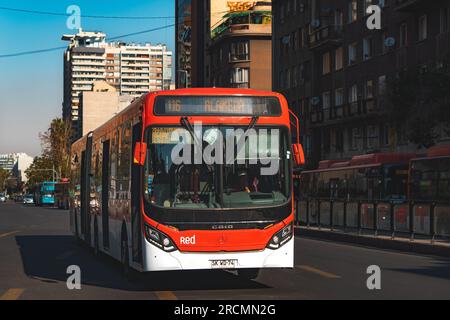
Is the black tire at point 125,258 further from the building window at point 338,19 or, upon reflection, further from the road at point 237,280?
the building window at point 338,19

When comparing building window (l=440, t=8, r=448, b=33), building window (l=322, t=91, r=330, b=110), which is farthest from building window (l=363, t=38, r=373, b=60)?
building window (l=440, t=8, r=448, b=33)

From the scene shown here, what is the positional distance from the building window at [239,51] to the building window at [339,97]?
85.7 ft

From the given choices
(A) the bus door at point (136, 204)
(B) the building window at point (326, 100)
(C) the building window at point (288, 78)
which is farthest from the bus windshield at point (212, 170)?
(C) the building window at point (288, 78)

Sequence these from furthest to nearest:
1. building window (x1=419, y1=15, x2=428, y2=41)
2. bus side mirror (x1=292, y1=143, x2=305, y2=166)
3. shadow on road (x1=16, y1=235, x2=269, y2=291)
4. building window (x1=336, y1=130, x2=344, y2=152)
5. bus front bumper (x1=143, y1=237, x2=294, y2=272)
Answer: building window (x1=336, y1=130, x2=344, y2=152) < building window (x1=419, y1=15, x2=428, y2=41) < shadow on road (x1=16, y1=235, x2=269, y2=291) < bus side mirror (x1=292, y1=143, x2=305, y2=166) < bus front bumper (x1=143, y1=237, x2=294, y2=272)

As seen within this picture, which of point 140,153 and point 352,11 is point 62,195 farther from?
point 140,153

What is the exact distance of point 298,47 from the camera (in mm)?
68250

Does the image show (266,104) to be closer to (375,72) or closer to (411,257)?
(411,257)

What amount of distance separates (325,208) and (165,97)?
63.6 ft

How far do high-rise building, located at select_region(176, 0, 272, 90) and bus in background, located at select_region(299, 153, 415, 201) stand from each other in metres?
45.6

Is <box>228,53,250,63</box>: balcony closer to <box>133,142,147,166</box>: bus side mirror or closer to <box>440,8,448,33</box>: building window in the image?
<box>440,8,448,33</box>: building window

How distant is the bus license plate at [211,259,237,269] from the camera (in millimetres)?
12031

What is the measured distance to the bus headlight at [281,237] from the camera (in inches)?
483

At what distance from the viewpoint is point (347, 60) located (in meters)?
58.0
